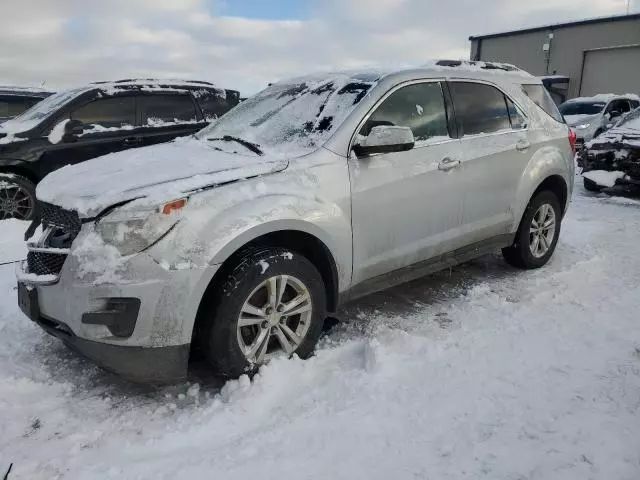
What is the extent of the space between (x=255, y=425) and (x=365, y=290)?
1219 millimetres

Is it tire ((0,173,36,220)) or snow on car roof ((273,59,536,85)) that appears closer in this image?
snow on car roof ((273,59,536,85))

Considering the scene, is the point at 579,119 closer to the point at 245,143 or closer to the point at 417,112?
the point at 417,112

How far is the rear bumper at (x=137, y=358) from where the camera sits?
267 centimetres

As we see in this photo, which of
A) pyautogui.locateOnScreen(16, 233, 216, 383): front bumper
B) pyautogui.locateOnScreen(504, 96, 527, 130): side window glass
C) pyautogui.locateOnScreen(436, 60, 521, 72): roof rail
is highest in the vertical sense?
pyautogui.locateOnScreen(436, 60, 521, 72): roof rail

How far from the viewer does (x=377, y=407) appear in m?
2.77

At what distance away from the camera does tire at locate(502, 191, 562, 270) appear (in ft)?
15.5

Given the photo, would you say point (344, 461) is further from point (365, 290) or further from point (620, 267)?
point (620, 267)

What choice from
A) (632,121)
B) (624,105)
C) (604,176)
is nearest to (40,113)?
(604,176)

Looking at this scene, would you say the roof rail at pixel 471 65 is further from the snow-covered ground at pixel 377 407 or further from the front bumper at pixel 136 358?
the front bumper at pixel 136 358

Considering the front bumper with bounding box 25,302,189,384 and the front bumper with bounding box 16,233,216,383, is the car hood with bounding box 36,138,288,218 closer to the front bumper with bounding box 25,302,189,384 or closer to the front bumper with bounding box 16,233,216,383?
the front bumper with bounding box 16,233,216,383

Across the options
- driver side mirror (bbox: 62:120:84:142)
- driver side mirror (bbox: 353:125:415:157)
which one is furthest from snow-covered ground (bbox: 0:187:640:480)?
driver side mirror (bbox: 62:120:84:142)

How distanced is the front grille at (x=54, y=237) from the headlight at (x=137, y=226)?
227 mm

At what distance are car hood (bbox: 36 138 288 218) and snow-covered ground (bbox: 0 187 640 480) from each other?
1.03 m

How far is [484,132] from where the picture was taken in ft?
13.9
